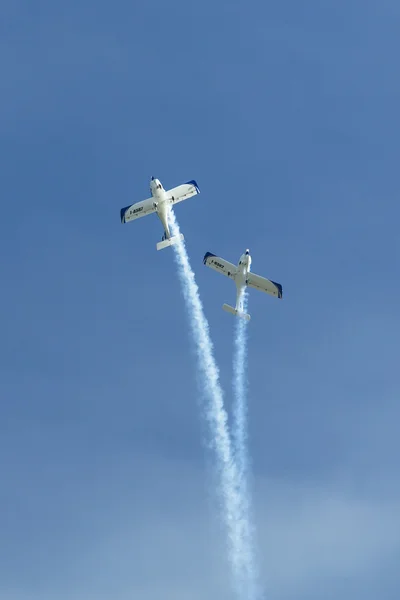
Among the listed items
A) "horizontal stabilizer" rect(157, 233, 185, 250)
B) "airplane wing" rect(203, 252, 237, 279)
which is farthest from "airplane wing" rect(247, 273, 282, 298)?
"horizontal stabilizer" rect(157, 233, 185, 250)

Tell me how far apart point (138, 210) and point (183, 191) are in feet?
18.5

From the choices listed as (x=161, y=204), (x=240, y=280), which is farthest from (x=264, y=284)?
(x=161, y=204)

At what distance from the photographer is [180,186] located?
13825 cm

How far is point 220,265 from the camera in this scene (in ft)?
447

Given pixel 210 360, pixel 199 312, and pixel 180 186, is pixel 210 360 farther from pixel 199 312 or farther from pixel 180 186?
pixel 180 186

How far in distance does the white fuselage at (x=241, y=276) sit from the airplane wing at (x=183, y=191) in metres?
10.3

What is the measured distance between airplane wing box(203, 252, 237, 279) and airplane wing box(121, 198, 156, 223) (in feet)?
28.2

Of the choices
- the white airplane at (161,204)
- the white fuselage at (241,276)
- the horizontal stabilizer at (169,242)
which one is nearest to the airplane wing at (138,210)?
the white airplane at (161,204)

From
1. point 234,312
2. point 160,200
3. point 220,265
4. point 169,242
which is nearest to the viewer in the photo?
point 169,242

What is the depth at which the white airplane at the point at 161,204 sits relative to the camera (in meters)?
135

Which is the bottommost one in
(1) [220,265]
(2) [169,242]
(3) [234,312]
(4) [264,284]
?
(3) [234,312]

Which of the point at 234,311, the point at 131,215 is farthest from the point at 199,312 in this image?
the point at 131,215

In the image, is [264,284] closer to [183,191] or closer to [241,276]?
[241,276]

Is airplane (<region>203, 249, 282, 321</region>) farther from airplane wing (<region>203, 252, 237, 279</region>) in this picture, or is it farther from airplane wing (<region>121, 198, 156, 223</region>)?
airplane wing (<region>121, 198, 156, 223</region>)
